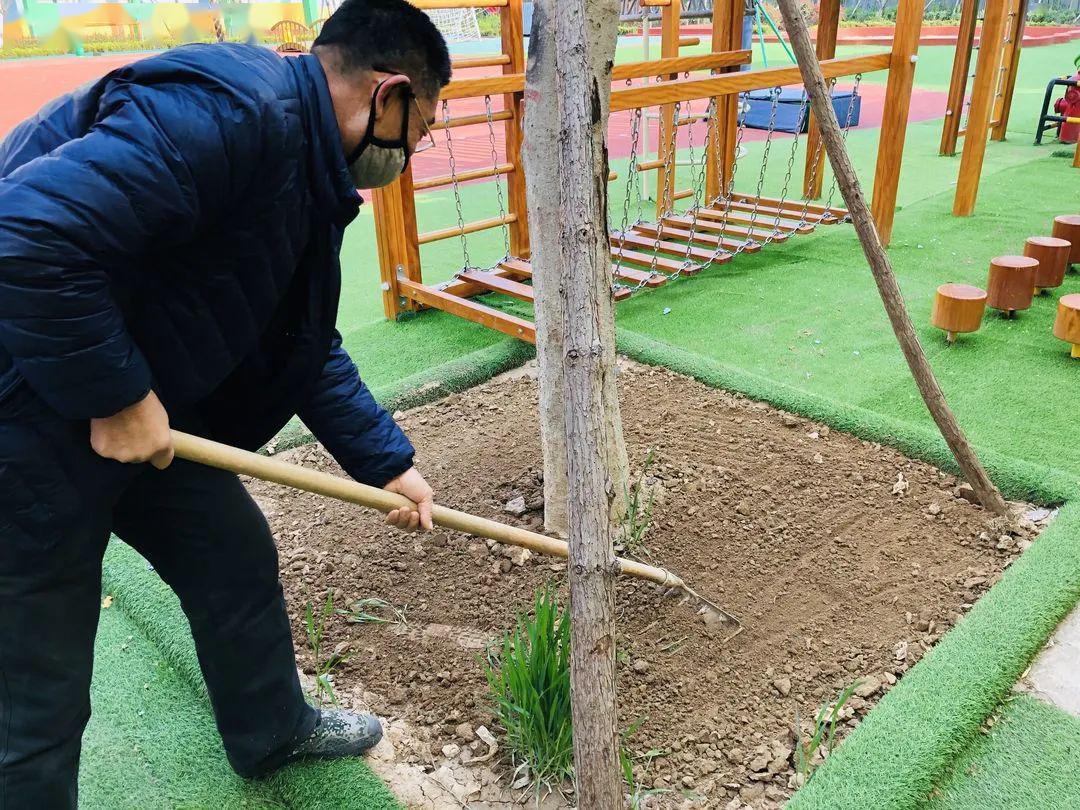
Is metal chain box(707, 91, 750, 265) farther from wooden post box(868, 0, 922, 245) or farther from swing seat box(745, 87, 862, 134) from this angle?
swing seat box(745, 87, 862, 134)

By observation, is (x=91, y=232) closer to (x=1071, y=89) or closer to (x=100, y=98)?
(x=100, y=98)

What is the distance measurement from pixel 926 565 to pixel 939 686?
609 mm

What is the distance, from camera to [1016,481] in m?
3.01

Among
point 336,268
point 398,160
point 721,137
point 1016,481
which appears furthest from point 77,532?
point 721,137

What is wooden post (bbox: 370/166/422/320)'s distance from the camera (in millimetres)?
4699

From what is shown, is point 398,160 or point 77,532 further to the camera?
point 398,160

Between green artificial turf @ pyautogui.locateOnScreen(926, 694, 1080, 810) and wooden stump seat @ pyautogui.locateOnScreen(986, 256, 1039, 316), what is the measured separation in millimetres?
3058

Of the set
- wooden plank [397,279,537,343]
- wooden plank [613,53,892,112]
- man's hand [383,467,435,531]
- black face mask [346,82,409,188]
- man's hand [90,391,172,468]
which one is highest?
black face mask [346,82,409,188]

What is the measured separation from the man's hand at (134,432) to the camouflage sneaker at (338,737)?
922 millimetres

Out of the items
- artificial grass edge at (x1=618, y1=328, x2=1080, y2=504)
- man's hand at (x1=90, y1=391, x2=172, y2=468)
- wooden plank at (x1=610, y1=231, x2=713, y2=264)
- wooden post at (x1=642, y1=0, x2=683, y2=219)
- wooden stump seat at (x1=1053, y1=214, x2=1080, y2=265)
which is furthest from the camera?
wooden post at (x1=642, y1=0, x2=683, y2=219)

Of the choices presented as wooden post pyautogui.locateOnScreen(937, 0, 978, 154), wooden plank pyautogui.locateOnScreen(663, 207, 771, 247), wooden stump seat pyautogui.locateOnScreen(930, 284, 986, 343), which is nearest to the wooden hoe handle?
wooden stump seat pyautogui.locateOnScreen(930, 284, 986, 343)

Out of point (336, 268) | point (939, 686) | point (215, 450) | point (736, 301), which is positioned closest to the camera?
point (215, 450)

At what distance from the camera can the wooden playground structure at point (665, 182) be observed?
455 cm

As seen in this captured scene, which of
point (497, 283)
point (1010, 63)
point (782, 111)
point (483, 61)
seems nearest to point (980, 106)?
point (1010, 63)
